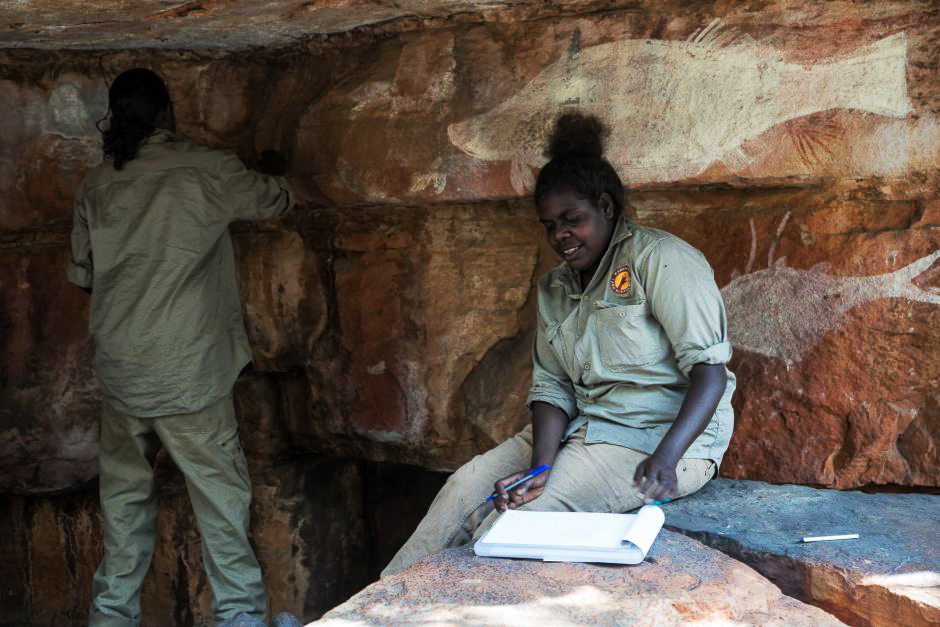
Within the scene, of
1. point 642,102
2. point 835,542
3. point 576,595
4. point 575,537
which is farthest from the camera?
point 642,102

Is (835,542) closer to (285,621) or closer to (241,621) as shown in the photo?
(285,621)

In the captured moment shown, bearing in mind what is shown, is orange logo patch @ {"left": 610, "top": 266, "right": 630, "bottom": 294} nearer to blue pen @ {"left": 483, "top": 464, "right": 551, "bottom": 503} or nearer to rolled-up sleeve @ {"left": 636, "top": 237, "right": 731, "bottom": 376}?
rolled-up sleeve @ {"left": 636, "top": 237, "right": 731, "bottom": 376}

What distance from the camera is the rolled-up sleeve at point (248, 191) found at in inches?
134

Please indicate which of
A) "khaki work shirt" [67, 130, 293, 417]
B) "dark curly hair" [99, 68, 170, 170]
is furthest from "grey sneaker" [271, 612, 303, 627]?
"dark curly hair" [99, 68, 170, 170]

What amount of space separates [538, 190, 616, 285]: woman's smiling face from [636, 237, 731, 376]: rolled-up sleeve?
5.2 inches

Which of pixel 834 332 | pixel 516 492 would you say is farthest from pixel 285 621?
pixel 834 332

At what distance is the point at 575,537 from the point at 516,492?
0.96 feet

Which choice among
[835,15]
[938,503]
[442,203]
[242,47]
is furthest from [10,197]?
[938,503]

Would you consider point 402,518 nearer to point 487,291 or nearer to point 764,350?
point 487,291

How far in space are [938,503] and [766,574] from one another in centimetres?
62

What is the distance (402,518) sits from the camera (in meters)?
4.58

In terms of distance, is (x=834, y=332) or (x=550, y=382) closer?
(x=550, y=382)

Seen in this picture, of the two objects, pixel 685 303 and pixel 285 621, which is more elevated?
pixel 685 303

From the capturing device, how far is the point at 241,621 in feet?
11.2
